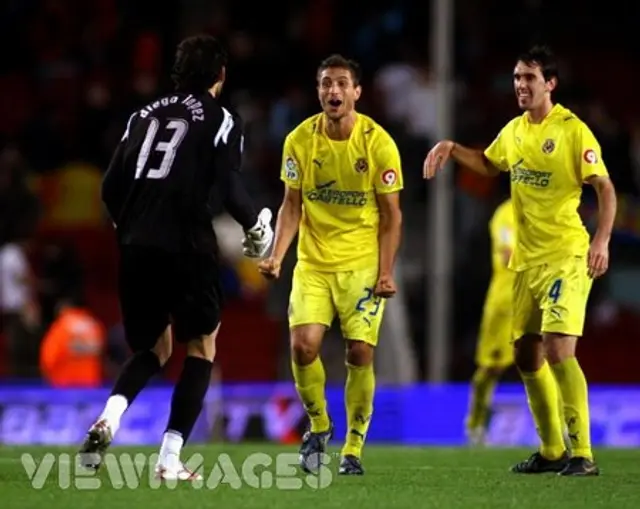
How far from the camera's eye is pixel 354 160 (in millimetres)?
11133

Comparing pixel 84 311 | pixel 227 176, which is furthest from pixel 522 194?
pixel 84 311

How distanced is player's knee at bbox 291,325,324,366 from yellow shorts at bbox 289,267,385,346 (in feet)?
0.14

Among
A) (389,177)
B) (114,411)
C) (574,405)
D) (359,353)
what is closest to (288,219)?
(389,177)

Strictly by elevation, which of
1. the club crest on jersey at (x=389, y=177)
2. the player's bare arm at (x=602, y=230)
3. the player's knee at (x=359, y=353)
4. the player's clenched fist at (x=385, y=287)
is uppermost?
the club crest on jersey at (x=389, y=177)

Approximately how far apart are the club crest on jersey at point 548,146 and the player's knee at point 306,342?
1687 mm

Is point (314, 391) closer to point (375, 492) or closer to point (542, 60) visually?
point (375, 492)

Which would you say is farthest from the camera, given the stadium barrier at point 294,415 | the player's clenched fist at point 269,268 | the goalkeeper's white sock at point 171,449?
the stadium barrier at point 294,415

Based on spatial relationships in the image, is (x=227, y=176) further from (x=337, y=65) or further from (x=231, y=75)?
(x=231, y=75)

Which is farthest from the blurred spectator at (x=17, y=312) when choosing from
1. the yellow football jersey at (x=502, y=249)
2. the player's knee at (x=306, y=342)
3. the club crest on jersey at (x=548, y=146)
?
the club crest on jersey at (x=548, y=146)

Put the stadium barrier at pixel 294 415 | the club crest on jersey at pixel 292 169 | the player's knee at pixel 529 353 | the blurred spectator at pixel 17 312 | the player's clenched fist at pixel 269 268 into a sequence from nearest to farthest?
the player's clenched fist at pixel 269 268, the club crest on jersey at pixel 292 169, the player's knee at pixel 529 353, the stadium barrier at pixel 294 415, the blurred spectator at pixel 17 312

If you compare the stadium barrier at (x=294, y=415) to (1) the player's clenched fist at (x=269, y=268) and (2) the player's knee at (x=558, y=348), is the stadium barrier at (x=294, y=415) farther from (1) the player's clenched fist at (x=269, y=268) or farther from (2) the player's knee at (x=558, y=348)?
(1) the player's clenched fist at (x=269, y=268)

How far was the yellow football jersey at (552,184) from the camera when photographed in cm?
1112

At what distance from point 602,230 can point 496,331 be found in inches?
236

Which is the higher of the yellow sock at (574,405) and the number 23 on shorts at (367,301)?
the number 23 on shorts at (367,301)
